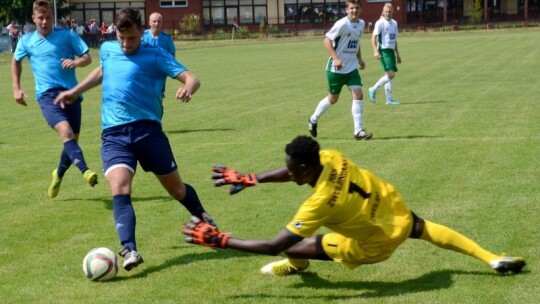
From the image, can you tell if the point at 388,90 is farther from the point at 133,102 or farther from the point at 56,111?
the point at 133,102

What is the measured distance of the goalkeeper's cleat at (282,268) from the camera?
6652 millimetres

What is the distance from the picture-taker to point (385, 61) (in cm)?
1989

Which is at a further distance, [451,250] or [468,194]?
[468,194]

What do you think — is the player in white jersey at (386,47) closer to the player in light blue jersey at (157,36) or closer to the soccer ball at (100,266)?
the player in light blue jersey at (157,36)

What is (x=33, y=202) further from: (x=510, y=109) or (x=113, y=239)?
(x=510, y=109)

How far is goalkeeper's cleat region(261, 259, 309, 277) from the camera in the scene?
6.65 m

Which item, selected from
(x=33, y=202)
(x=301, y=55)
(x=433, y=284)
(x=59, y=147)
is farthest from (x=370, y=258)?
(x=301, y=55)

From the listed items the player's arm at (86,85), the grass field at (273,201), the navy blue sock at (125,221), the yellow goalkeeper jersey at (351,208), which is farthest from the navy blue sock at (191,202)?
the yellow goalkeeper jersey at (351,208)

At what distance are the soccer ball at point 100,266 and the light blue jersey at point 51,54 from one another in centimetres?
392

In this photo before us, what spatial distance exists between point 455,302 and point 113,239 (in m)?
3.27

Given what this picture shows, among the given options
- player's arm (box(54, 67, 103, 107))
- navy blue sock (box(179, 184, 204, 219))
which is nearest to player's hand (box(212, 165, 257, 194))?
navy blue sock (box(179, 184, 204, 219))

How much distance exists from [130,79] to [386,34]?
507 inches

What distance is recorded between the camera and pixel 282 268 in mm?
6656

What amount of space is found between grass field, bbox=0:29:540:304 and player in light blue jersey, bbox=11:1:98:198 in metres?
0.79
